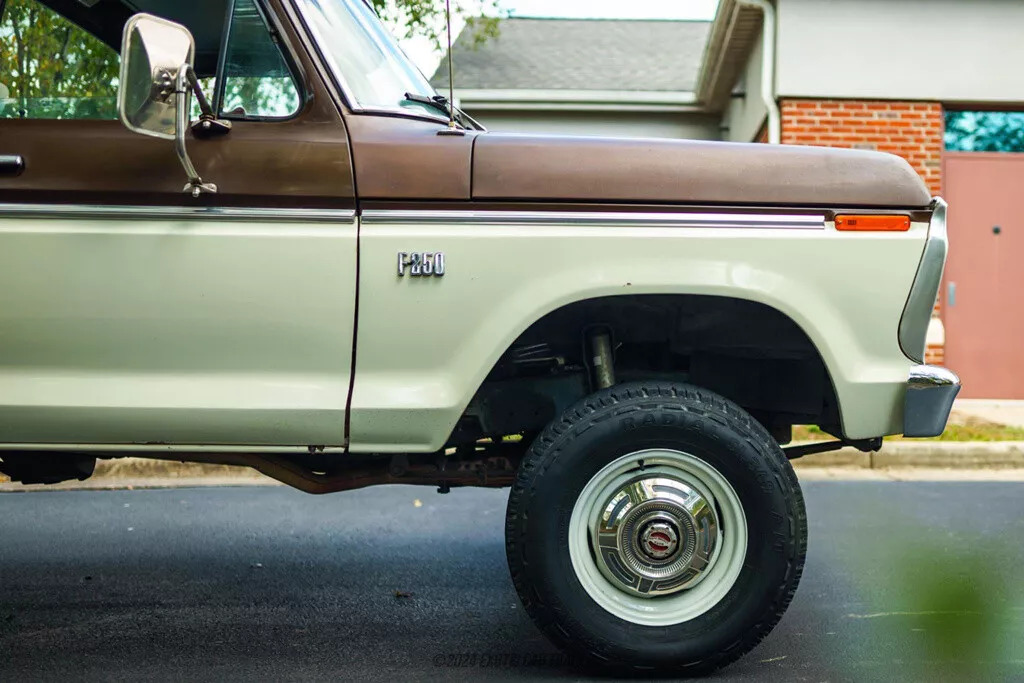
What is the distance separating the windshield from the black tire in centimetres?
111

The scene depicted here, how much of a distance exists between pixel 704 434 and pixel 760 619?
21.5 inches

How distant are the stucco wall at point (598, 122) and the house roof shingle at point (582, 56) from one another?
0.40 meters

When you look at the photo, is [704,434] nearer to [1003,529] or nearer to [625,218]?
[625,218]

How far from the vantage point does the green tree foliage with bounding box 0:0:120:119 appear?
3.24 m

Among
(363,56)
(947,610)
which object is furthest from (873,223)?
(947,610)

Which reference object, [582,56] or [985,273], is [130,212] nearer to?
[985,273]

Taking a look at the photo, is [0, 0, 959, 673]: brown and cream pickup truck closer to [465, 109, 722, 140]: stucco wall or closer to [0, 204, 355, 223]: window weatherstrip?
[0, 204, 355, 223]: window weatherstrip

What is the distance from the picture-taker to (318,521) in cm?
593

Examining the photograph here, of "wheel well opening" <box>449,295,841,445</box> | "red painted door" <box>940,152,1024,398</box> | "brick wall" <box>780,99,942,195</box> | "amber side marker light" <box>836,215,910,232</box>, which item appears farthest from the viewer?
"red painted door" <box>940,152,1024,398</box>

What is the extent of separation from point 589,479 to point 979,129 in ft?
31.8

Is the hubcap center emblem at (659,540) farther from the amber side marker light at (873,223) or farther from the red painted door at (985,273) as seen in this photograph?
the red painted door at (985,273)

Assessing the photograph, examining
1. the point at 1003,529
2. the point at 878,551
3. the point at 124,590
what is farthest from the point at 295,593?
the point at 1003,529

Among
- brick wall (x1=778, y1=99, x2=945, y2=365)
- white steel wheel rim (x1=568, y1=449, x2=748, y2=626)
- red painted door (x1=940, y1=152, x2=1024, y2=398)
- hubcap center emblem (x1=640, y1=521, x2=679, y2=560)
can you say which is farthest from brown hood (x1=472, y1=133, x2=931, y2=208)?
red painted door (x1=940, y1=152, x2=1024, y2=398)

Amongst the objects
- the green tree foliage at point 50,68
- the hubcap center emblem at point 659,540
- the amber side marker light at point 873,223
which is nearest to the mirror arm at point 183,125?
the green tree foliage at point 50,68
